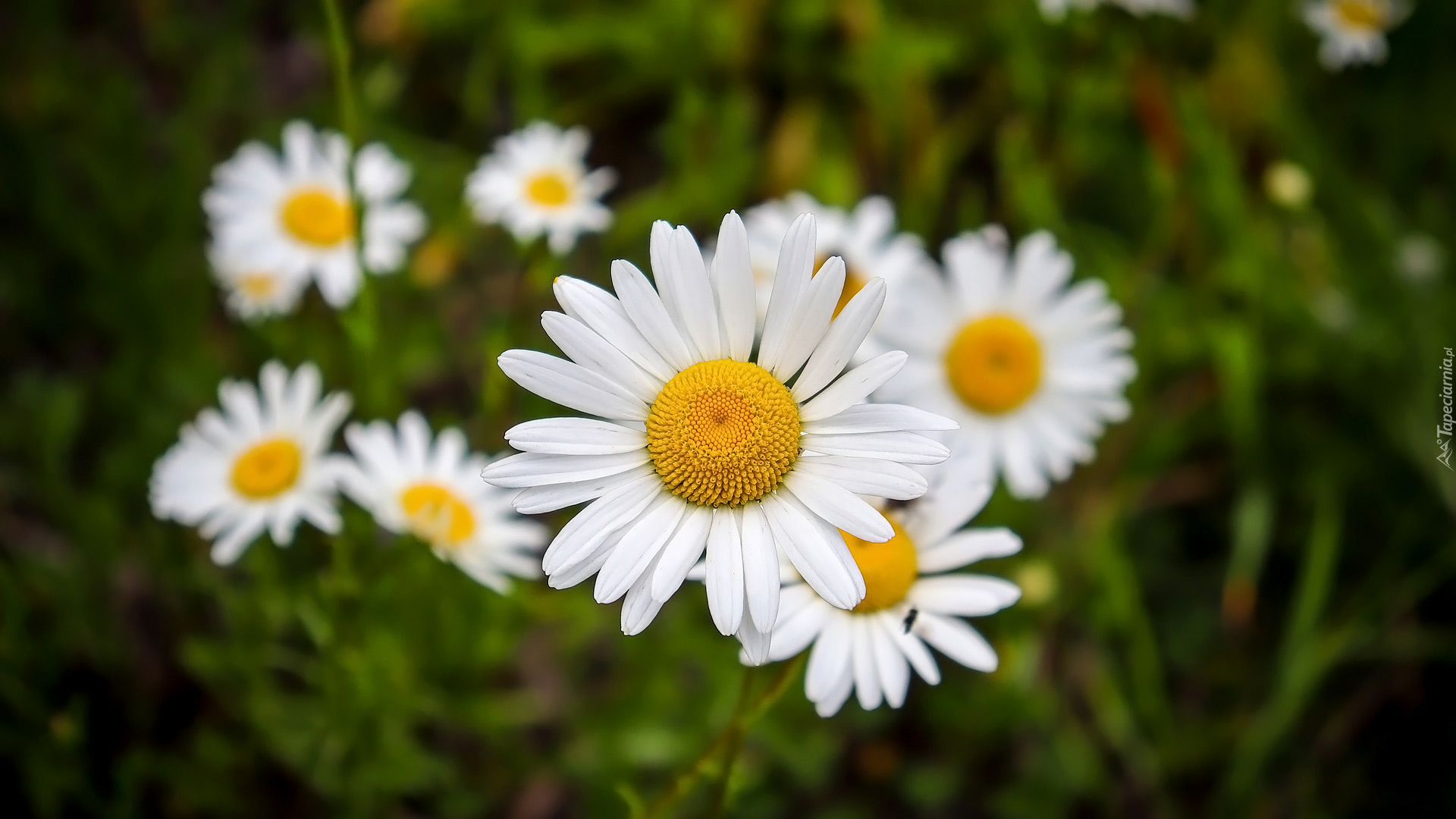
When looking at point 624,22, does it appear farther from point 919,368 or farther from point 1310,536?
point 1310,536

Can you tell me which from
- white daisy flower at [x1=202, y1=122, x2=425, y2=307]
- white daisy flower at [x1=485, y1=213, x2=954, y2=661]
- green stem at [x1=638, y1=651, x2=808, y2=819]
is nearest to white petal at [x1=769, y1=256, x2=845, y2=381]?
white daisy flower at [x1=485, y1=213, x2=954, y2=661]

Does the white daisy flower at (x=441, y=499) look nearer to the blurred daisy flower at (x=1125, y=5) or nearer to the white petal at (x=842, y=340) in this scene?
the white petal at (x=842, y=340)

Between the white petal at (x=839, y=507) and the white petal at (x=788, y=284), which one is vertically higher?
the white petal at (x=788, y=284)

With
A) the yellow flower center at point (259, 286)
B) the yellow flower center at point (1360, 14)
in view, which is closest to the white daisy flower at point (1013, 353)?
the yellow flower center at point (259, 286)

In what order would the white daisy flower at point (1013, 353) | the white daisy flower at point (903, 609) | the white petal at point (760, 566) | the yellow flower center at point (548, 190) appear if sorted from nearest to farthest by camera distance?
the white petal at point (760, 566)
the white daisy flower at point (903, 609)
the white daisy flower at point (1013, 353)
the yellow flower center at point (548, 190)

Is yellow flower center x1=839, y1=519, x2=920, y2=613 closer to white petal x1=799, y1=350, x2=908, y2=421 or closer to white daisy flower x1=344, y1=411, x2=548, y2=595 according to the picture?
white petal x1=799, y1=350, x2=908, y2=421
